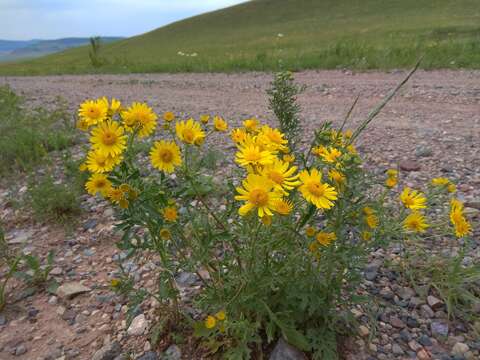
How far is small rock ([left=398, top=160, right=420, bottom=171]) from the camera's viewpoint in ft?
12.7

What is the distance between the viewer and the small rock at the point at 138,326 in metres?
2.22

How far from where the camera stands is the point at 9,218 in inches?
140

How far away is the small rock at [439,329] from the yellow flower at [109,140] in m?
1.90

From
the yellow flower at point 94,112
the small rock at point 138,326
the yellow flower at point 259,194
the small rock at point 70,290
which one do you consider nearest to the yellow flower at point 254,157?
the yellow flower at point 259,194

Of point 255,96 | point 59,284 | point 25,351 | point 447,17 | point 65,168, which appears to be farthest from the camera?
point 447,17

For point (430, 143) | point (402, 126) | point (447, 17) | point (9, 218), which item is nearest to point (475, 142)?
point (430, 143)

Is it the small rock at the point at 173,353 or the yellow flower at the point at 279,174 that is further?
the small rock at the point at 173,353

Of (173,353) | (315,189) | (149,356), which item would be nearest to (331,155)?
(315,189)

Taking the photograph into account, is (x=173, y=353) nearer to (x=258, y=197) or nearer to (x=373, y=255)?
(x=258, y=197)

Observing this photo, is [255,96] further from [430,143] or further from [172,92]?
[430,143]

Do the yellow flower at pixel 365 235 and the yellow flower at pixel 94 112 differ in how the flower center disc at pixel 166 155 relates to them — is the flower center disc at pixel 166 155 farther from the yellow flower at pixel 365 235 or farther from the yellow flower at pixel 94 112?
the yellow flower at pixel 365 235

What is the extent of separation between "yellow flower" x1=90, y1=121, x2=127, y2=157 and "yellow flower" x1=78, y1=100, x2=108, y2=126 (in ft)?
0.25

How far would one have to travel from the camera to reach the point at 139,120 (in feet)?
5.96

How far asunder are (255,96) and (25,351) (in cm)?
638
